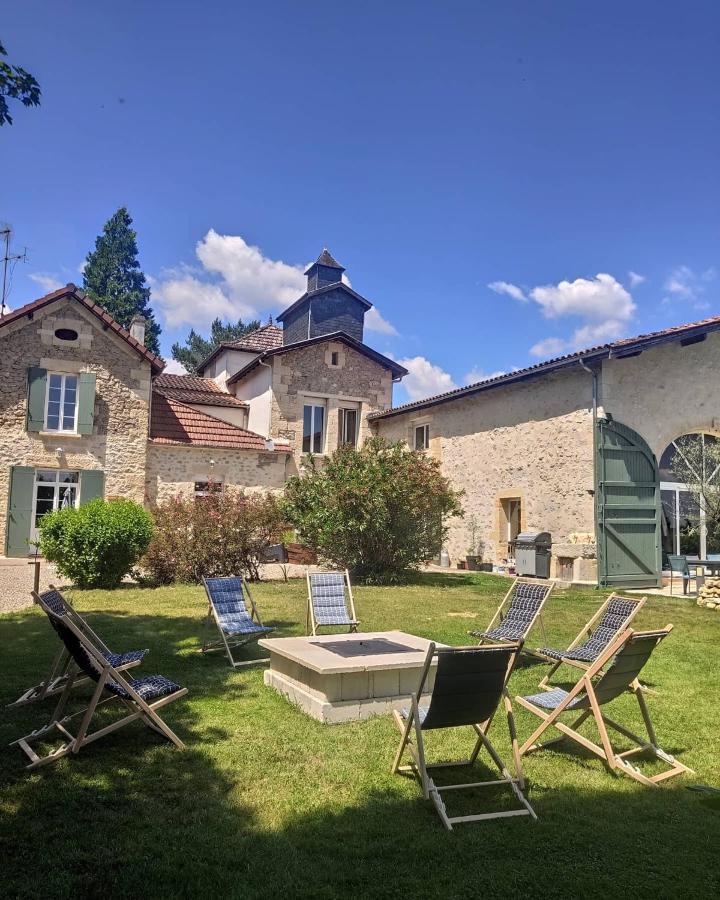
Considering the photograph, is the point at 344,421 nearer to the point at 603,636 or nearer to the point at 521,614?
the point at 521,614

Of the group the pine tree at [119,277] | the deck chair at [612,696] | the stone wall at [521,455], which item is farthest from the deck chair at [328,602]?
the pine tree at [119,277]

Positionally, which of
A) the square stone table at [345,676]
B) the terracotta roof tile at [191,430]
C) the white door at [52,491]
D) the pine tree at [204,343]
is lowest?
the square stone table at [345,676]

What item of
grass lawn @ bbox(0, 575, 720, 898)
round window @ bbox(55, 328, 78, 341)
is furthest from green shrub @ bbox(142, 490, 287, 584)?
round window @ bbox(55, 328, 78, 341)

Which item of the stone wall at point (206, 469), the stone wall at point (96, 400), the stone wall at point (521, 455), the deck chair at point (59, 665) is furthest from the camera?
the stone wall at point (206, 469)

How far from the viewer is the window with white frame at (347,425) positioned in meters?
21.2

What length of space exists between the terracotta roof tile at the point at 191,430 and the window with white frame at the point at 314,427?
1.50 m

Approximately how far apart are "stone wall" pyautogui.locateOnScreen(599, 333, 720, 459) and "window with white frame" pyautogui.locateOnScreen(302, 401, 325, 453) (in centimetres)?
979

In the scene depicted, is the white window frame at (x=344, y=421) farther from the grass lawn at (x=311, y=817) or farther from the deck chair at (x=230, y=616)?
the grass lawn at (x=311, y=817)

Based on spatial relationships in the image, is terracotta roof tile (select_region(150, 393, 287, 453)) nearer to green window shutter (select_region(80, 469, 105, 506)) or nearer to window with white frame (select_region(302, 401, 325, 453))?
window with white frame (select_region(302, 401, 325, 453))

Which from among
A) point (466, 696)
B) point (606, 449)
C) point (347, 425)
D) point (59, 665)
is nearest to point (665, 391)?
point (606, 449)

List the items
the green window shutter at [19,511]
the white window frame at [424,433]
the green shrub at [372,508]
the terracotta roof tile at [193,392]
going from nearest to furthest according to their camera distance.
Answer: the green shrub at [372,508] < the green window shutter at [19,511] < the white window frame at [424,433] < the terracotta roof tile at [193,392]

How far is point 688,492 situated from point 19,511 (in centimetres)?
1582

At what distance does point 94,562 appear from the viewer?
11109mm

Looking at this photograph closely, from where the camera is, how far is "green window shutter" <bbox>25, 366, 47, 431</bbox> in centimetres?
1639
